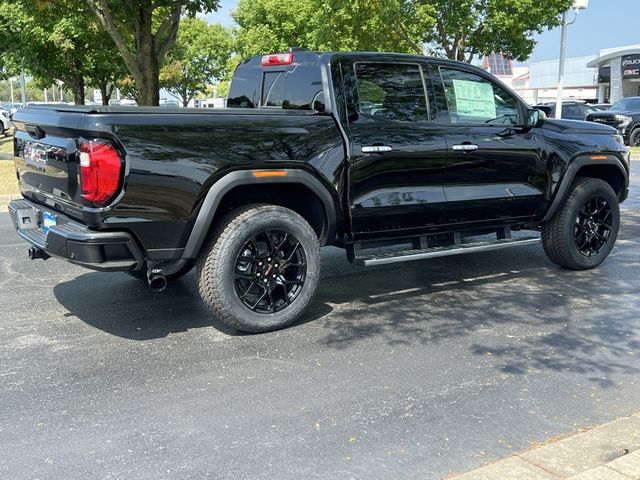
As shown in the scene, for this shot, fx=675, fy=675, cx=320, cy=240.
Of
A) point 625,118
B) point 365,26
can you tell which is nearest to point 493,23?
point 365,26

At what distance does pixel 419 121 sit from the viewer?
5484mm

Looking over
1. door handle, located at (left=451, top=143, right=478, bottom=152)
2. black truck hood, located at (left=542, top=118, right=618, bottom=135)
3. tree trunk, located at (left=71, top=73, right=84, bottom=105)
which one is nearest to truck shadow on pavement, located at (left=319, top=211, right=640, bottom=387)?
door handle, located at (left=451, top=143, right=478, bottom=152)

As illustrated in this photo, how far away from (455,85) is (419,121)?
0.61 metres

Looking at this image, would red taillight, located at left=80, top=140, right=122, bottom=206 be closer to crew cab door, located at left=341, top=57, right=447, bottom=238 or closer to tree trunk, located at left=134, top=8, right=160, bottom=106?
crew cab door, located at left=341, top=57, right=447, bottom=238

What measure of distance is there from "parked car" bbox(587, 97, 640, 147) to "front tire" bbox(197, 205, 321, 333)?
2050cm

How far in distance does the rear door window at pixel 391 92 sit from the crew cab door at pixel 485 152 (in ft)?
0.60

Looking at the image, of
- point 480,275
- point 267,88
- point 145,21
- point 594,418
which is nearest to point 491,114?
point 480,275

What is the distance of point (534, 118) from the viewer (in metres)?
6.23

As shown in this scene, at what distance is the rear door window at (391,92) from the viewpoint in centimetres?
527

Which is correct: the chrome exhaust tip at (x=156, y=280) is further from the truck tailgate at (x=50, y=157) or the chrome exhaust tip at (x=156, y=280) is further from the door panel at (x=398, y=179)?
the door panel at (x=398, y=179)

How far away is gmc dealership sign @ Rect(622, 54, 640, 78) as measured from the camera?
1834 inches

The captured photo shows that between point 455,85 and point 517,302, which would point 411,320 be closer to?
point 517,302

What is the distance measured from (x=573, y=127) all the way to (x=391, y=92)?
2.06m

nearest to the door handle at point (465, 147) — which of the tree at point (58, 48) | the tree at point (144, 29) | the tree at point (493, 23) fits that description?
the tree at point (144, 29)
